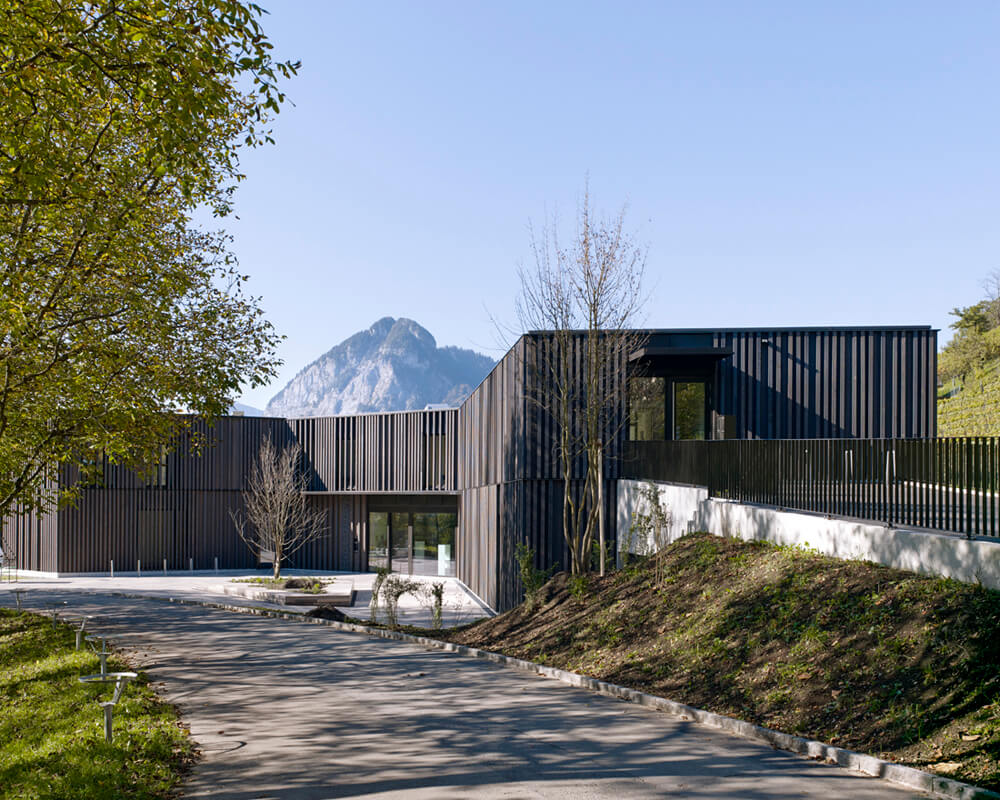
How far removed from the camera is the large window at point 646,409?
2052 cm

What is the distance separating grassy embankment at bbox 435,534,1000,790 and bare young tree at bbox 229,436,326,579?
72.7 feet

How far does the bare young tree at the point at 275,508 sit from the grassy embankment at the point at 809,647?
2215 cm

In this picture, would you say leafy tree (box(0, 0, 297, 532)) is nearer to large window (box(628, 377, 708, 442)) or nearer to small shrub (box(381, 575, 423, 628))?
small shrub (box(381, 575, 423, 628))

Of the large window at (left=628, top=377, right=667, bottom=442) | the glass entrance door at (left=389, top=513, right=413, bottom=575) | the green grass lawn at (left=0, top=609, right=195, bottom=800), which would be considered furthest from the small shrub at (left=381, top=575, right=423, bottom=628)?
the glass entrance door at (left=389, top=513, right=413, bottom=575)

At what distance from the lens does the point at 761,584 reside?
1193cm

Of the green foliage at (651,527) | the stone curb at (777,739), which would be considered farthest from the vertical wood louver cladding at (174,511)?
the stone curb at (777,739)

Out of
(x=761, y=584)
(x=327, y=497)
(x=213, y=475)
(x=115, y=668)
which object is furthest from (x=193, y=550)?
(x=761, y=584)

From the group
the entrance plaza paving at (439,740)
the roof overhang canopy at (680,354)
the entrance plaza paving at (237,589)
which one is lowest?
the entrance plaza paving at (237,589)

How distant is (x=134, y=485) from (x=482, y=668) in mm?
28307

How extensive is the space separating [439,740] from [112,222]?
7.14 metres

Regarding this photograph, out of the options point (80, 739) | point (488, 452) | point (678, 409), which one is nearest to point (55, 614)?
point (488, 452)

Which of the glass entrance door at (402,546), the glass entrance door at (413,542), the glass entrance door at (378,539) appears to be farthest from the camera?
the glass entrance door at (378,539)

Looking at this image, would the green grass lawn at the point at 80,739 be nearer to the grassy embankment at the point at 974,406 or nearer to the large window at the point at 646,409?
the large window at the point at 646,409

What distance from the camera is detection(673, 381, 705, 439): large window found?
22172 mm
